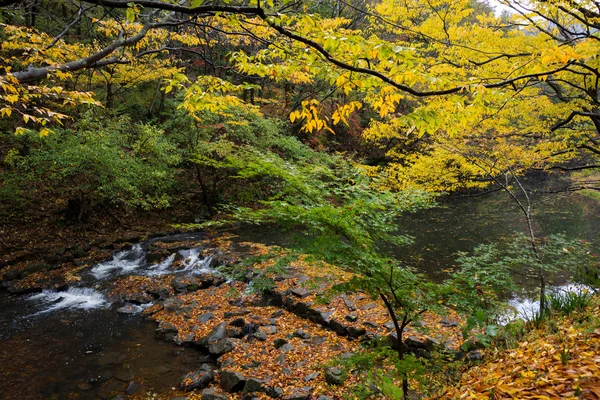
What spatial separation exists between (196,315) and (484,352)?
599 centimetres

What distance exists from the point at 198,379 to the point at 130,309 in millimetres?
3717

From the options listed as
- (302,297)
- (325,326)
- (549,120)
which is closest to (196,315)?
(302,297)

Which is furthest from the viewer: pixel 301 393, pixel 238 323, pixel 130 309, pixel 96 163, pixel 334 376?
pixel 96 163

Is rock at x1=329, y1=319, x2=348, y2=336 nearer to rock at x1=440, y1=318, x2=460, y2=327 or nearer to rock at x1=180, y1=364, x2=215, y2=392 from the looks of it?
rock at x1=440, y1=318, x2=460, y2=327

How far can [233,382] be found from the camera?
212 inches

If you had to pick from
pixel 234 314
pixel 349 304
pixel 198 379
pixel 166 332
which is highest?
pixel 349 304

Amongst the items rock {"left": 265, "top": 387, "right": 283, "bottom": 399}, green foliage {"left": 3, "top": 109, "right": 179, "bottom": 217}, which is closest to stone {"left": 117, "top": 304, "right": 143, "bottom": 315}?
rock {"left": 265, "top": 387, "right": 283, "bottom": 399}

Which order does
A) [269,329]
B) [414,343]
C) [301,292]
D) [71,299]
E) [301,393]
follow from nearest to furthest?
[301,393] < [414,343] < [269,329] < [301,292] < [71,299]

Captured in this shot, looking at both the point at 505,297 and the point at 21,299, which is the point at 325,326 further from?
the point at 21,299

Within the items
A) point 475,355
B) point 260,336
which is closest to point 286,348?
point 260,336

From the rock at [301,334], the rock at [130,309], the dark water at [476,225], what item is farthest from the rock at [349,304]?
the rock at [130,309]

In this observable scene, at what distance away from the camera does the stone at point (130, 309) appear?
826 centimetres

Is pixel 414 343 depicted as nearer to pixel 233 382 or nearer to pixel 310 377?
pixel 310 377

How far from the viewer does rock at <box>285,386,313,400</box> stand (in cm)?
490
